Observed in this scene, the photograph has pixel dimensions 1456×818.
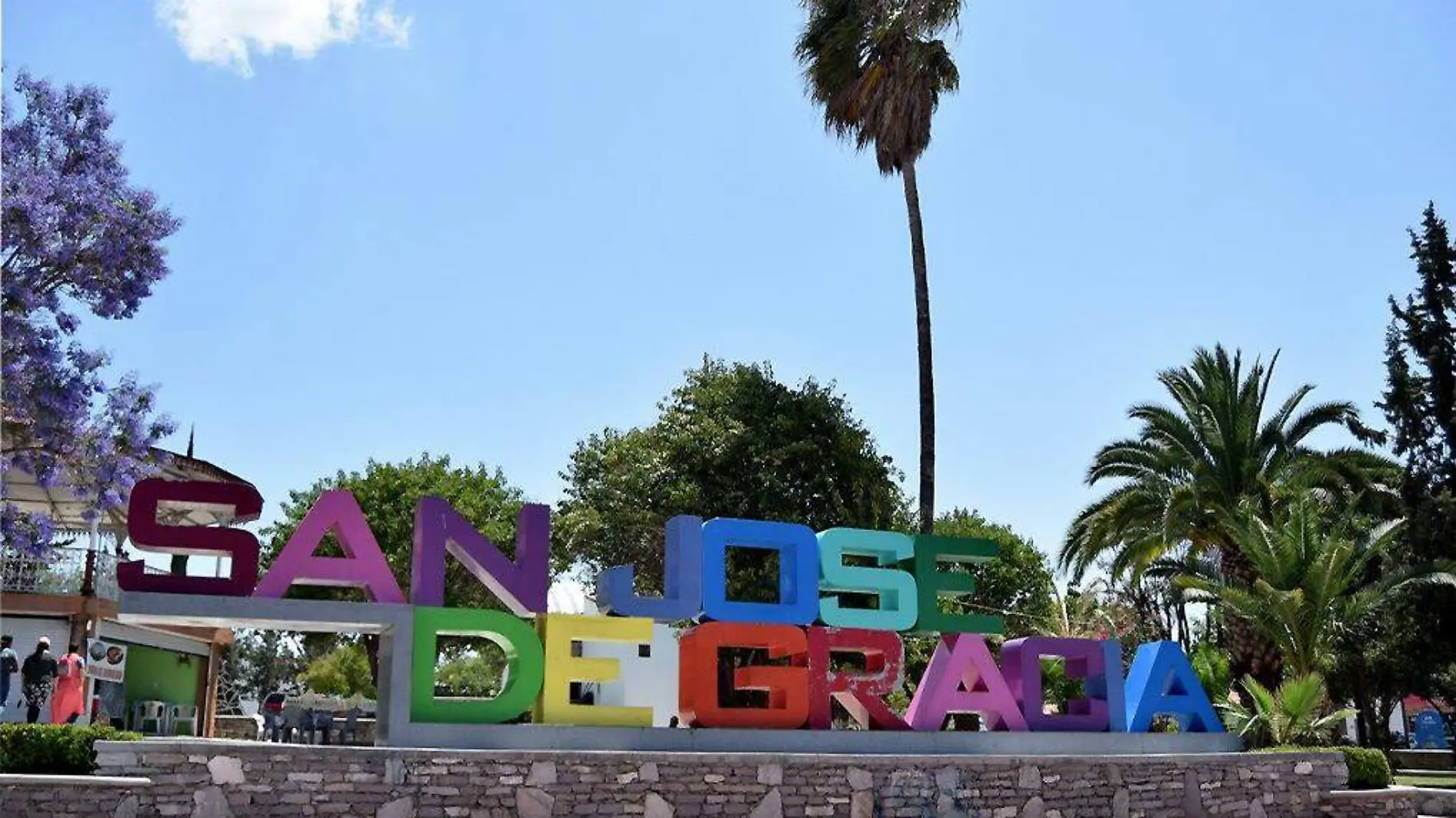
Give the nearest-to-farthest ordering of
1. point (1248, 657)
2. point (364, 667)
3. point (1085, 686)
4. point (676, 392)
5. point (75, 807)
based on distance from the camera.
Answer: point (75, 807), point (1085, 686), point (1248, 657), point (676, 392), point (364, 667)

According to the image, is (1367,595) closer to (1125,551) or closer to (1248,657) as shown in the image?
(1248,657)

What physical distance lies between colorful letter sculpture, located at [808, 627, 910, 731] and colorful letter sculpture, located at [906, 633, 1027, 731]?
1.35ft

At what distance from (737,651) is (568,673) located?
13.7 meters

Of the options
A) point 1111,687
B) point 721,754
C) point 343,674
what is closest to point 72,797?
point 721,754

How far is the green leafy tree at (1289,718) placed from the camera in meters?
23.0

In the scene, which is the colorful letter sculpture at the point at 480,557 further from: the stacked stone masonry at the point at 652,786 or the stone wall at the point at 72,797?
the stone wall at the point at 72,797

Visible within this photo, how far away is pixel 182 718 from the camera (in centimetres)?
3123

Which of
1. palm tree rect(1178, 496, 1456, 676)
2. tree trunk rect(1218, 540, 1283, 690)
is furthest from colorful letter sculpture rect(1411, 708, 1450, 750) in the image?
tree trunk rect(1218, 540, 1283, 690)

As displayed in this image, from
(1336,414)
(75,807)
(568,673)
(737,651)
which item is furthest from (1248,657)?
(75,807)

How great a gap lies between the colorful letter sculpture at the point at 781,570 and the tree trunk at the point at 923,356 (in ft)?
29.0

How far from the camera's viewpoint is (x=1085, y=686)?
69.2 feet

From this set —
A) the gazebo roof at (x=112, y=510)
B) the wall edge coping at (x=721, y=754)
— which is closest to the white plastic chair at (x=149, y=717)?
the gazebo roof at (x=112, y=510)

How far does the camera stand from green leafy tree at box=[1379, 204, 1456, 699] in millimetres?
33531

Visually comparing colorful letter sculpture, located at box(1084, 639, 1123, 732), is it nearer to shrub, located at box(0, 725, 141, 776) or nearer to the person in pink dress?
shrub, located at box(0, 725, 141, 776)
